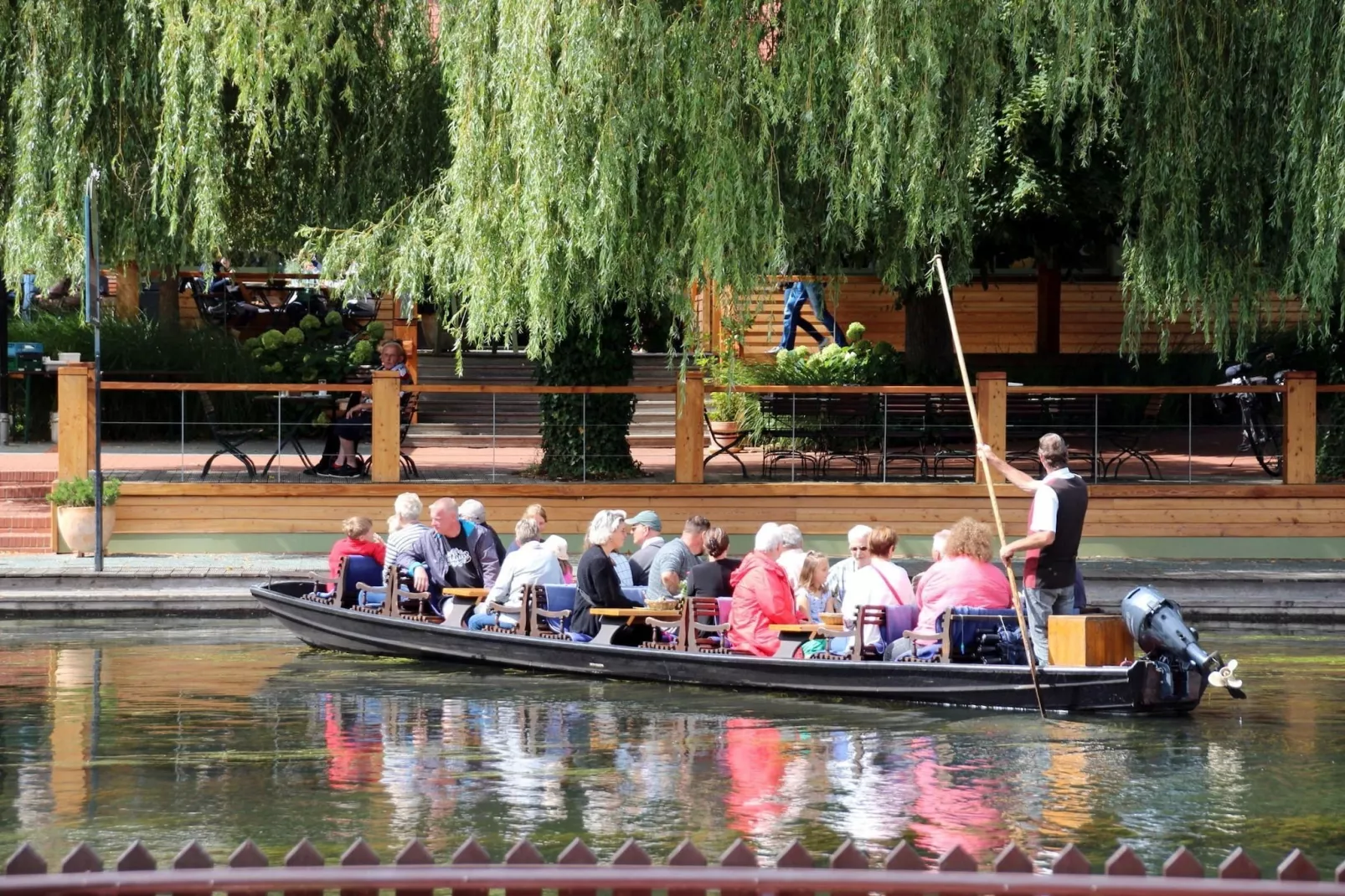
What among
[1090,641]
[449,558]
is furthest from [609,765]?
[449,558]

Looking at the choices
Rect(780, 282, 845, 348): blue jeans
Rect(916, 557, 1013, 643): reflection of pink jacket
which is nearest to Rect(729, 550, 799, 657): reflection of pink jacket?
Rect(916, 557, 1013, 643): reflection of pink jacket

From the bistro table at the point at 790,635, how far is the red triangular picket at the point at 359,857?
839cm

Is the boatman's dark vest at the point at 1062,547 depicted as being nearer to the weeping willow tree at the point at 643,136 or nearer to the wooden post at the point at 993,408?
the weeping willow tree at the point at 643,136

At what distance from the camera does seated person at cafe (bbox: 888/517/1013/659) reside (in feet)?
40.9

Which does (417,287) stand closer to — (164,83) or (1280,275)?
(164,83)

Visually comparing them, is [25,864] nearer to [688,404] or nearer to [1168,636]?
[1168,636]

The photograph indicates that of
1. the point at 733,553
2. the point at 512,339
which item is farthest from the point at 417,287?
the point at 733,553

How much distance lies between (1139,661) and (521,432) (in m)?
9.52

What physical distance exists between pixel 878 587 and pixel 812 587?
1.18m

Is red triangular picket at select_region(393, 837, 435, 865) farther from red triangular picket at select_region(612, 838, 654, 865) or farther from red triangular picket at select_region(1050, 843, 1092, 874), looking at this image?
red triangular picket at select_region(1050, 843, 1092, 874)

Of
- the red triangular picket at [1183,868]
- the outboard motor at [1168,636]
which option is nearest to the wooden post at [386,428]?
the outboard motor at [1168,636]

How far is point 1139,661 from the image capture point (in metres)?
11.8

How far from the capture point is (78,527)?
17.9 metres

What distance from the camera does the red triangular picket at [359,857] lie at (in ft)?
14.7
